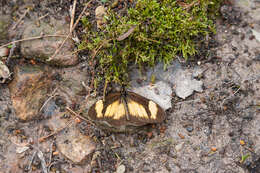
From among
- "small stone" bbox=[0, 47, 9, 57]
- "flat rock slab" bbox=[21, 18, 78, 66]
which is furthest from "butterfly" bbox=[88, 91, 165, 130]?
"small stone" bbox=[0, 47, 9, 57]

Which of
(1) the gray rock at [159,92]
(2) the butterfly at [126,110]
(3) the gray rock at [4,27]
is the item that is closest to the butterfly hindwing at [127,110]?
(2) the butterfly at [126,110]

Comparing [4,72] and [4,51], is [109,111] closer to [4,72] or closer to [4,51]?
[4,72]

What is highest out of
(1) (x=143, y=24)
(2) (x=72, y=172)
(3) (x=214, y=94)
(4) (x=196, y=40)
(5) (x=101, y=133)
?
(1) (x=143, y=24)

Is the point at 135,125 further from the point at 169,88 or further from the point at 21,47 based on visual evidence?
the point at 21,47

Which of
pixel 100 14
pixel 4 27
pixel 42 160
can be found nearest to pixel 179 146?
pixel 42 160

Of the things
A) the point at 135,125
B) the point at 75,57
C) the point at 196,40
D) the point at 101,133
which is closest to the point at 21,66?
the point at 75,57

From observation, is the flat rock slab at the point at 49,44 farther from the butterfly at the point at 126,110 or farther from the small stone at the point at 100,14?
the butterfly at the point at 126,110
